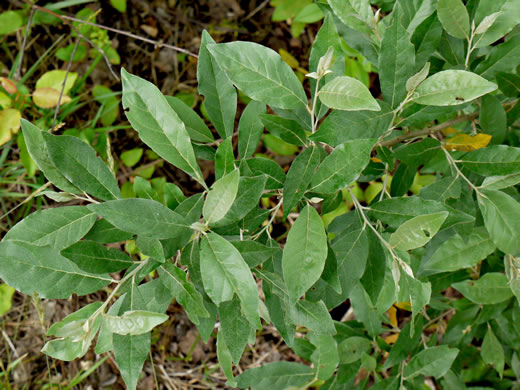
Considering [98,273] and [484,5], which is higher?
[484,5]

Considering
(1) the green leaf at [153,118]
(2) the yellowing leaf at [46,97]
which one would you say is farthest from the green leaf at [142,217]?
(2) the yellowing leaf at [46,97]

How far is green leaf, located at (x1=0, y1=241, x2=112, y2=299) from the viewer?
821mm

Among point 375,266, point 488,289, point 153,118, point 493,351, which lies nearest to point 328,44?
point 153,118

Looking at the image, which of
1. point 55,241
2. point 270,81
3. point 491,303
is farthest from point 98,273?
point 491,303

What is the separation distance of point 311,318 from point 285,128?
357 millimetres

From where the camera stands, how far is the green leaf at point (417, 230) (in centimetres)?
75

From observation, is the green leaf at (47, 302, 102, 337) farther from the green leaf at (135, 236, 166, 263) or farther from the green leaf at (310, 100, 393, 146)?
the green leaf at (310, 100, 393, 146)

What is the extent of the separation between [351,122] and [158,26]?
1717mm

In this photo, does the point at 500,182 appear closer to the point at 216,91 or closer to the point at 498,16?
the point at 498,16

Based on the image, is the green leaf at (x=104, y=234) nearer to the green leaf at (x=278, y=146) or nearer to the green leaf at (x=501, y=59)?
the green leaf at (x=501, y=59)

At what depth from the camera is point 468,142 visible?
1079 millimetres

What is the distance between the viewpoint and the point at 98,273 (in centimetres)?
81

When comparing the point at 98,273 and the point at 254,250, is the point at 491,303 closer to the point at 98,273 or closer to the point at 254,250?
the point at 254,250

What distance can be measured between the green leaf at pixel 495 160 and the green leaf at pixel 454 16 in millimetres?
232
